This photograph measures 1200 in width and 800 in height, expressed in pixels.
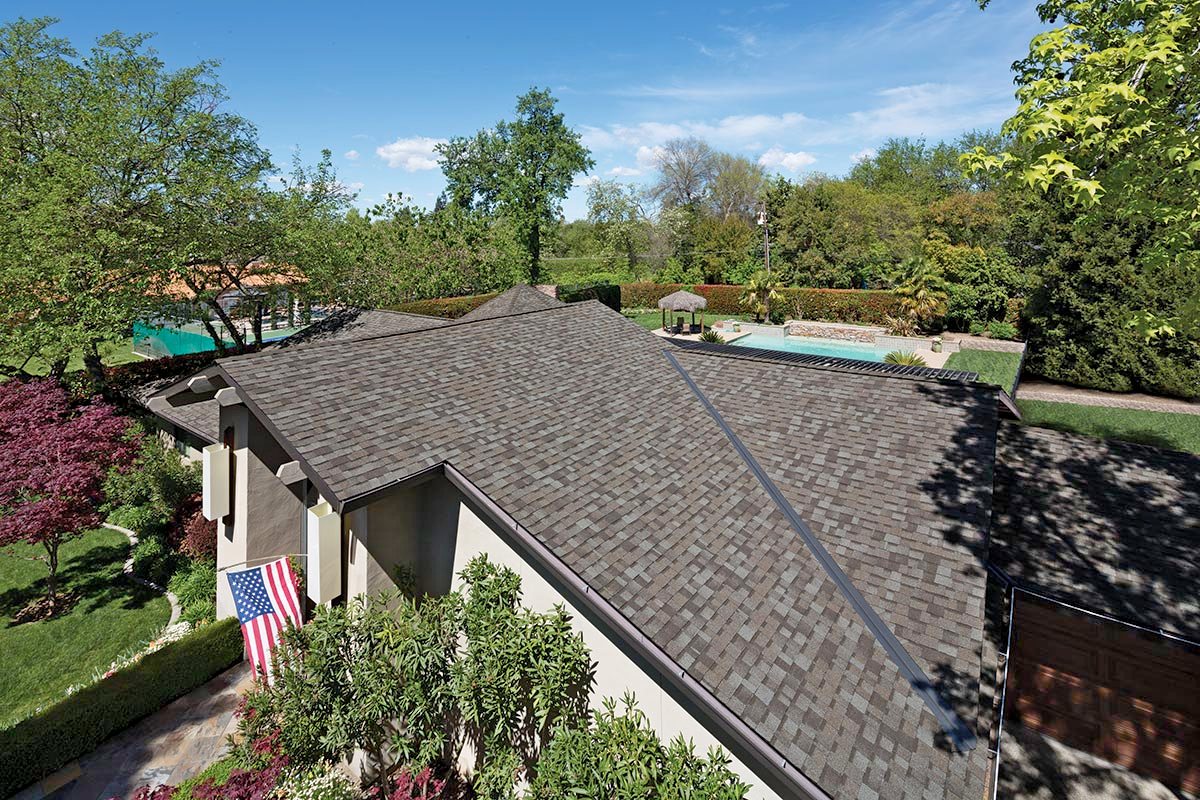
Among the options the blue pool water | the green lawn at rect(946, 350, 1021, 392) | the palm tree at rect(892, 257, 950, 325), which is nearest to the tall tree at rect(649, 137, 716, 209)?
the blue pool water

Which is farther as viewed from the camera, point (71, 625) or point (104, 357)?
point (104, 357)

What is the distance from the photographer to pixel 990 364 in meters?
26.9

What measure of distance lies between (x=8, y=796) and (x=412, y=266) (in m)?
34.3

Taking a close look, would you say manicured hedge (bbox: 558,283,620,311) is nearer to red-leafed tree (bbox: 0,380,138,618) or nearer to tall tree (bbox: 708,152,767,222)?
red-leafed tree (bbox: 0,380,138,618)

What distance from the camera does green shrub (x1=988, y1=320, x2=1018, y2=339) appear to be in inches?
1272

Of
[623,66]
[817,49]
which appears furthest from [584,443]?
[623,66]

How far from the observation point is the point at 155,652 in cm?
1026

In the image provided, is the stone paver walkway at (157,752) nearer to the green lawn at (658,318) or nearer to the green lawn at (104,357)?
the green lawn at (104,357)

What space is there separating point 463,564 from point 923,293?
3720 cm

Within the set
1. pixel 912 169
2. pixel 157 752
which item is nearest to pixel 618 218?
pixel 912 169

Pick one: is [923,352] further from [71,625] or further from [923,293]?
[71,625]

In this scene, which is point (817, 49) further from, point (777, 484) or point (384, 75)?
point (384, 75)

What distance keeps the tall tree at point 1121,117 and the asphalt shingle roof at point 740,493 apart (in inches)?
147

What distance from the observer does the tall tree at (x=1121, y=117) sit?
Result: 7.02 meters
